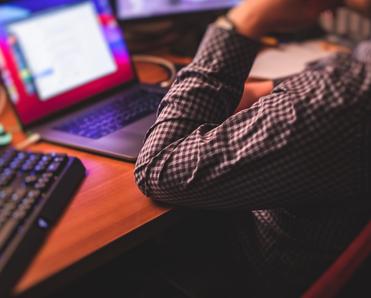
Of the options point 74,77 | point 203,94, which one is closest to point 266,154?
point 203,94

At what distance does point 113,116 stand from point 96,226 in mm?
357

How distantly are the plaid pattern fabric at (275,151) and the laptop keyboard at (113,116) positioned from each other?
18 centimetres

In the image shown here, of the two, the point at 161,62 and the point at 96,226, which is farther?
the point at 161,62

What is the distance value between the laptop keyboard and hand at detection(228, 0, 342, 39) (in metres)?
0.26

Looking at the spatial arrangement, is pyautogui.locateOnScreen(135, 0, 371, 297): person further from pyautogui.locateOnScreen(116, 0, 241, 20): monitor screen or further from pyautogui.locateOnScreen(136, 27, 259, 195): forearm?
pyautogui.locateOnScreen(116, 0, 241, 20): monitor screen

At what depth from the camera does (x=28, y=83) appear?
90 cm

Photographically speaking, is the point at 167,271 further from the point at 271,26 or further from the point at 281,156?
the point at 271,26

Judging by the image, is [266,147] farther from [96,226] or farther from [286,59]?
[286,59]

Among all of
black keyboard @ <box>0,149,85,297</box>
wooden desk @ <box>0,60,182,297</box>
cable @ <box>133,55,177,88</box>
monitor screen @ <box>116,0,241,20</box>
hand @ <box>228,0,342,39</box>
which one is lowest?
cable @ <box>133,55,177,88</box>

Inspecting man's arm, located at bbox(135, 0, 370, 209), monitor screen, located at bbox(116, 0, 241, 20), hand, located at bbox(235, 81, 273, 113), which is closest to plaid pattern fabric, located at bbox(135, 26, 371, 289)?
man's arm, located at bbox(135, 0, 370, 209)

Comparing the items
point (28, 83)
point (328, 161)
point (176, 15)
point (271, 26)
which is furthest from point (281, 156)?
point (176, 15)

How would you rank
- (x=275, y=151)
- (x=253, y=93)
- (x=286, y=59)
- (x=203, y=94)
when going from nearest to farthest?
1. (x=275, y=151)
2. (x=203, y=94)
3. (x=253, y=93)
4. (x=286, y=59)

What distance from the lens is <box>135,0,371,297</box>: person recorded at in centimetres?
57

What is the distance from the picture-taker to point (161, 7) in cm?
129
